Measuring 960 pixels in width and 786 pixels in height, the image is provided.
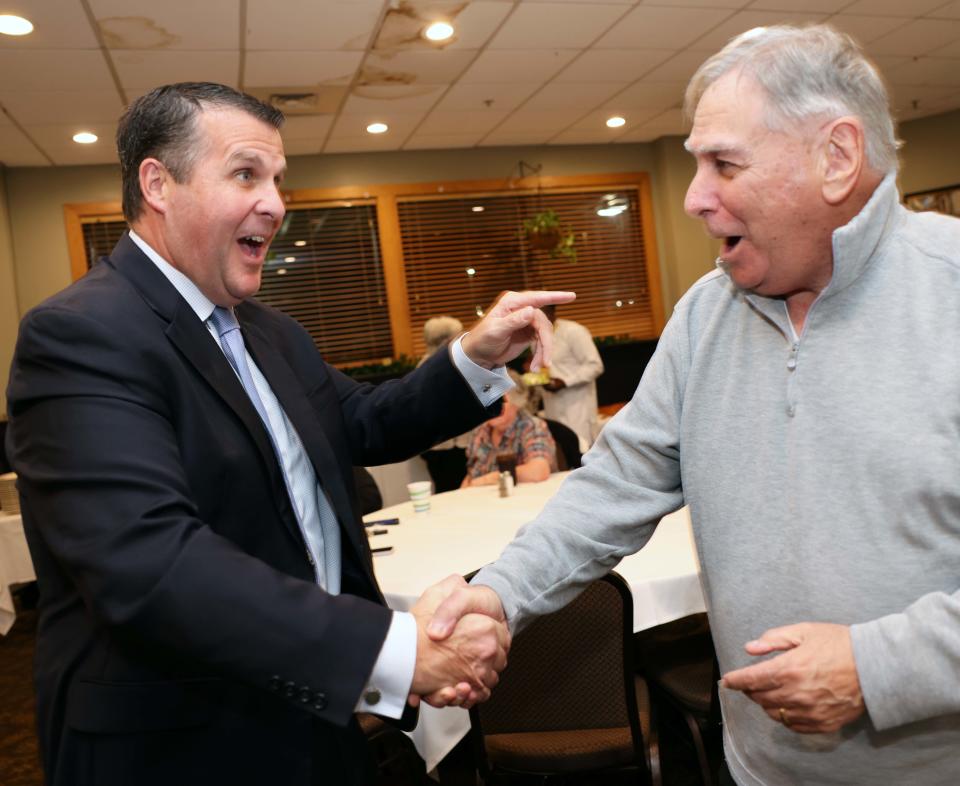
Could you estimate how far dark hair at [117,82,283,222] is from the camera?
1.50 metres

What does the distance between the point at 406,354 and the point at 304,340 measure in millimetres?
6599

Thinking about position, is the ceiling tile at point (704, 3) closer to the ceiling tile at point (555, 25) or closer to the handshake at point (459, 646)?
the ceiling tile at point (555, 25)

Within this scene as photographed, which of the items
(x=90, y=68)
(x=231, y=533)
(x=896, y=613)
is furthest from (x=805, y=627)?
(x=90, y=68)

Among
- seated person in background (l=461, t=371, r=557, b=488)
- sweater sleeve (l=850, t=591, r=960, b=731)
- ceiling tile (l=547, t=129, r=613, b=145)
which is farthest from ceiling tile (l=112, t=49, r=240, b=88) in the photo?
sweater sleeve (l=850, t=591, r=960, b=731)

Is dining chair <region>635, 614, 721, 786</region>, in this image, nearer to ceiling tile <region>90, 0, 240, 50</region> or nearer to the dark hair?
the dark hair

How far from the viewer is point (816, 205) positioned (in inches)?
47.8

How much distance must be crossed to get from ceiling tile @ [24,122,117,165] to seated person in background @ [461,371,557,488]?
394 centimetres

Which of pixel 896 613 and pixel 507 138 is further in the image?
pixel 507 138

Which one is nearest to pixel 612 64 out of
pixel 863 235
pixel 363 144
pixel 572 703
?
pixel 363 144

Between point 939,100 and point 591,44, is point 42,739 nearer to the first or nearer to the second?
point 591,44

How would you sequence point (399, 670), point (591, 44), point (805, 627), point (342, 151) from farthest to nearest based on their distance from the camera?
point (342, 151) → point (591, 44) → point (399, 670) → point (805, 627)

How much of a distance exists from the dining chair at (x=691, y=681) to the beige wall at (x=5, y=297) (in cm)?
637

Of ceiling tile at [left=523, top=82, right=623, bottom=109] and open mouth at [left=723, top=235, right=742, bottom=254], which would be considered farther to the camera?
ceiling tile at [left=523, top=82, right=623, bottom=109]

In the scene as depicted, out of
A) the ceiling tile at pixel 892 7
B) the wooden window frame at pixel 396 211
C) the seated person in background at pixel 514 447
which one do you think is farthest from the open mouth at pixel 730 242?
the wooden window frame at pixel 396 211
